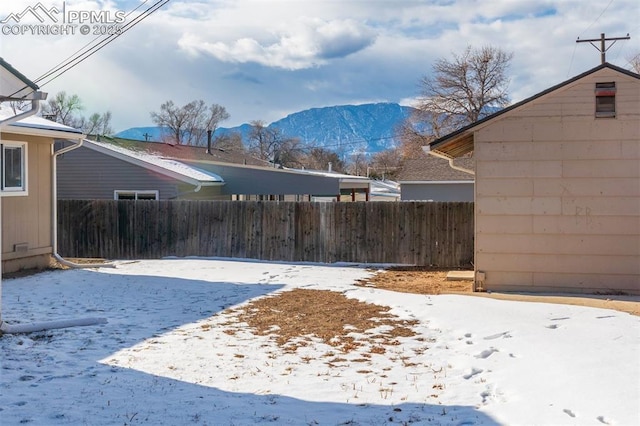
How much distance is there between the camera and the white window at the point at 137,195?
19.8 metres

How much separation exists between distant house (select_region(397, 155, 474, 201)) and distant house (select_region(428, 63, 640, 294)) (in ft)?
45.3

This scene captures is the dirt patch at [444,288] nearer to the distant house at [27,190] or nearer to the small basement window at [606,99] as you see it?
the small basement window at [606,99]

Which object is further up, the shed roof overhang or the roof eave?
the roof eave

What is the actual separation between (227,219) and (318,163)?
55.1m

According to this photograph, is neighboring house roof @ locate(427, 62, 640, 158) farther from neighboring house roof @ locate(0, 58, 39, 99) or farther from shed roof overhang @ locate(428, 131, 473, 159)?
neighboring house roof @ locate(0, 58, 39, 99)

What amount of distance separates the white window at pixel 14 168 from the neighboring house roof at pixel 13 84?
14.0 feet

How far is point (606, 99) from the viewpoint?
34.7ft

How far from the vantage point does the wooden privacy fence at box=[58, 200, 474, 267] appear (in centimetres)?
1538

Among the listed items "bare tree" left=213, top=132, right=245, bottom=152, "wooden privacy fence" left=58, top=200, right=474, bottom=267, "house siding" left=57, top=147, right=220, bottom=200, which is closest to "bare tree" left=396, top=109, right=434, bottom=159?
"bare tree" left=213, top=132, right=245, bottom=152

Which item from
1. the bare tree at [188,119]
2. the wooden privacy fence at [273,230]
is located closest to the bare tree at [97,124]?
the bare tree at [188,119]

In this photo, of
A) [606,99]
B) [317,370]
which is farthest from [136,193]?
[317,370]

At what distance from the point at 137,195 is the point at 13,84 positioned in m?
12.4

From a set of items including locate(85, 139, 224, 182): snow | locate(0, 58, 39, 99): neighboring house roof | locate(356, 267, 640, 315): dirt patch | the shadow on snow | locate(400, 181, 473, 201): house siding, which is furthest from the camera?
locate(400, 181, 473, 201): house siding

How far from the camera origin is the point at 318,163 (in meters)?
71.2
